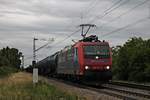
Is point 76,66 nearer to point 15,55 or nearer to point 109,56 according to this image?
point 109,56

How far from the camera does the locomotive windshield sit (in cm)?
3071

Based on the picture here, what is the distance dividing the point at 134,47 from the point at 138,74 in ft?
14.7

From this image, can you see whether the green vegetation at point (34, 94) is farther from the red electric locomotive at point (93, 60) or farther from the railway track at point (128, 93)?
the red electric locomotive at point (93, 60)

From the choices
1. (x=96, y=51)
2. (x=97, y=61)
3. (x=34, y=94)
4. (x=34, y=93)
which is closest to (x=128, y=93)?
(x=34, y=93)

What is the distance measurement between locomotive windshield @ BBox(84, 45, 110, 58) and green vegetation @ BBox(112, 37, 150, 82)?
23.1 feet

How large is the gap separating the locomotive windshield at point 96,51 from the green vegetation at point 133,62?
7051 mm

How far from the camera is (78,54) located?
31156 mm

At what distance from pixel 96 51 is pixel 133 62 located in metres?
11.2

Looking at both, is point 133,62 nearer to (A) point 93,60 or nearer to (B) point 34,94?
(A) point 93,60

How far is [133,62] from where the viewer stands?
135 feet

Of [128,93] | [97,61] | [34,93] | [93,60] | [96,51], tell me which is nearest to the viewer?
[34,93]

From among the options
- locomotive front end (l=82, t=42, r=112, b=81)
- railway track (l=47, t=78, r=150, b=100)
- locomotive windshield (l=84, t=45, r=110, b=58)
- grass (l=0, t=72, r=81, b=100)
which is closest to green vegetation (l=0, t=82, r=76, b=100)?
grass (l=0, t=72, r=81, b=100)

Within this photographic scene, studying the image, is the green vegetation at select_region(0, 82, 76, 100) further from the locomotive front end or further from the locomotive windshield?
the locomotive windshield

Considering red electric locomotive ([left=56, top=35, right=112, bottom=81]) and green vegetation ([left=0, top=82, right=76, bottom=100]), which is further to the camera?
red electric locomotive ([left=56, top=35, right=112, bottom=81])
